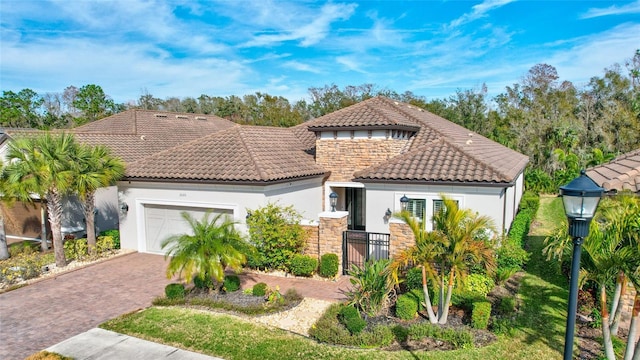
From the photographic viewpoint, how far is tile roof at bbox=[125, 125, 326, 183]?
583 inches

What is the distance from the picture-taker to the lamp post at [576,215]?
4.68 metres

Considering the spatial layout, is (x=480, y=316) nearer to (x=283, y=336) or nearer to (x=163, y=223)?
(x=283, y=336)

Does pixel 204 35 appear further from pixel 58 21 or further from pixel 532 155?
pixel 532 155

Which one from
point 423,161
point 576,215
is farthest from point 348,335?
point 423,161

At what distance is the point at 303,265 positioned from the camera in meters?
13.3

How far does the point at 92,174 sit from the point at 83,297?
5027 millimetres

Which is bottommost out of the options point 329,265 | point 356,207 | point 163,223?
point 329,265

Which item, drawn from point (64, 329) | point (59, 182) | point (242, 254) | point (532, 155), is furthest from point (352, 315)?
point (532, 155)

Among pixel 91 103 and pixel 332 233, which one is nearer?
pixel 332 233

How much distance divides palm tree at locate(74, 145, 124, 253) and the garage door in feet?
6.46

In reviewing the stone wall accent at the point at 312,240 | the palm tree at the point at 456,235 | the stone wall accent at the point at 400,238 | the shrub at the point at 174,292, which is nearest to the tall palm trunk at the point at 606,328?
the palm tree at the point at 456,235

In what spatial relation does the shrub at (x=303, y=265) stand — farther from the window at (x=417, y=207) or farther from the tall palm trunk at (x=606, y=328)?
the tall palm trunk at (x=606, y=328)

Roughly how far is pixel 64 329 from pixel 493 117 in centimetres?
5045

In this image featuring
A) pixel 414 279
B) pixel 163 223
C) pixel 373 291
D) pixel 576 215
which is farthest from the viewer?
pixel 163 223
